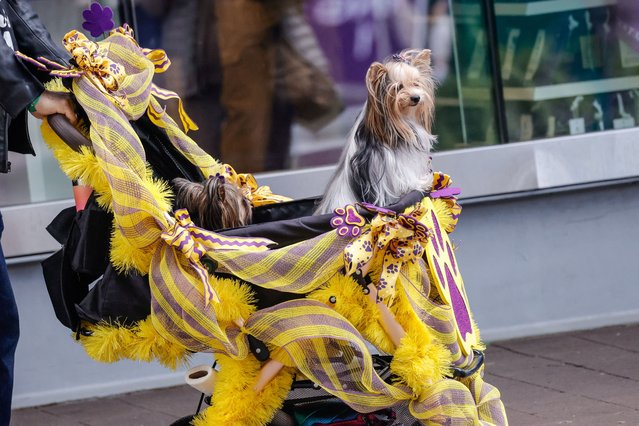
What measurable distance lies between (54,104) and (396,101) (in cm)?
118

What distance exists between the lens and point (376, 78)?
12.8 ft

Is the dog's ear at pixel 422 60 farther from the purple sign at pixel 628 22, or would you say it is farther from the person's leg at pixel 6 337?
the purple sign at pixel 628 22

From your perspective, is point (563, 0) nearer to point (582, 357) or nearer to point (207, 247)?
point (582, 357)

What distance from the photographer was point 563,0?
254 inches

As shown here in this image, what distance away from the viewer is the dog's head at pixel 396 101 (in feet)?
12.7

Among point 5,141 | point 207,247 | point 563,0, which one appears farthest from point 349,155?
point 563,0

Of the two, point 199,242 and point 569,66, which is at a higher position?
point 569,66

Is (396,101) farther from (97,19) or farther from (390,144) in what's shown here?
(97,19)

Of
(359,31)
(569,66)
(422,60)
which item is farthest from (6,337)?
(569,66)

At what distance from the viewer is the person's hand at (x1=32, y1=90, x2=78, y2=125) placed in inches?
147

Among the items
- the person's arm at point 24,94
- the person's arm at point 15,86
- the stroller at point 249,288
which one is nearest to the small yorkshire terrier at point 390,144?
the stroller at point 249,288

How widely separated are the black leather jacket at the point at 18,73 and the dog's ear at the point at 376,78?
1.10m

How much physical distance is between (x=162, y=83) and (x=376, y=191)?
8.61 ft

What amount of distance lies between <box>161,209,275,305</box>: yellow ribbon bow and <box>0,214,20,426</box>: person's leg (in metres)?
0.89
